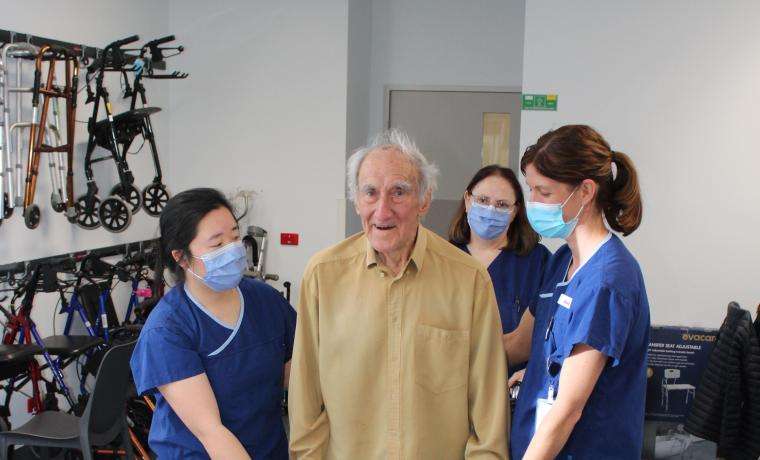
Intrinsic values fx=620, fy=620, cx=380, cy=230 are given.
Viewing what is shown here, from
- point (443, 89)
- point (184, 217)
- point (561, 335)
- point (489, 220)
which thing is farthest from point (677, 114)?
point (184, 217)

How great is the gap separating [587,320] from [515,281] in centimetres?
72

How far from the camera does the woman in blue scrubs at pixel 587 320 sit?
4.40 feet

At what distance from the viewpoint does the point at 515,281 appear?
2.06 m

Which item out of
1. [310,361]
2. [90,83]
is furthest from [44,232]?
[310,361]

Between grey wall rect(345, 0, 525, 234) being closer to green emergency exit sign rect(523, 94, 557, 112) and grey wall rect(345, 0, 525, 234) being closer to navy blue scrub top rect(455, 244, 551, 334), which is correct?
green emergency exit sign rect(523, 94, 557, 112)

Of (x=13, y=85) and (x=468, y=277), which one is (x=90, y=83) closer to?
(x=13, y=85)

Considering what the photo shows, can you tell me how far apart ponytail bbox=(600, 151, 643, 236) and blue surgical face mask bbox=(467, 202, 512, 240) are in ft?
2.03

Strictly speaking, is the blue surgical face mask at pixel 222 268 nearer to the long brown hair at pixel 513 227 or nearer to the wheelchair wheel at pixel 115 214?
the long brown hair at pixel 513 227

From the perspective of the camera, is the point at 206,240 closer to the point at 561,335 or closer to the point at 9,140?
the point at 561,335

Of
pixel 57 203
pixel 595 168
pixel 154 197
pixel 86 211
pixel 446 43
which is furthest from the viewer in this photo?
pixel 446 43

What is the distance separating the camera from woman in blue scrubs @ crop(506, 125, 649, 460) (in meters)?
1.34

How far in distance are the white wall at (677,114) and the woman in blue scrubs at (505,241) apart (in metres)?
2.20

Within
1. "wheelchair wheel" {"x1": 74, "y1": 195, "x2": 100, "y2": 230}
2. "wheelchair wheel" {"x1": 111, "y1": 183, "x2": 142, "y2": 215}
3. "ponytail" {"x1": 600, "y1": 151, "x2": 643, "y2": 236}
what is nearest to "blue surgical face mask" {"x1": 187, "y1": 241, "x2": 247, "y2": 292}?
"ponytail" {"x1": 600, "y1": 151, "x2": 643, "y2": 236}

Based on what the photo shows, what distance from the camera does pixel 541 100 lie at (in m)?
4.14
